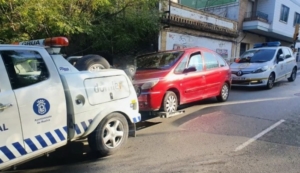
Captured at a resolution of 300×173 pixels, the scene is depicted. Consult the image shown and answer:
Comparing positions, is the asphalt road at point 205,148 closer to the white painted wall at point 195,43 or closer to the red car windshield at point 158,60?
the red car windshield at point 158,60

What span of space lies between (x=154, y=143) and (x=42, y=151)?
1897 millimetres

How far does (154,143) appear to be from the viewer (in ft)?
13.9

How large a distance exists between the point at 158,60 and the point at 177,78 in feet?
2.93

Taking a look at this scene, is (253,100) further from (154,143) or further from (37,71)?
(37,71)

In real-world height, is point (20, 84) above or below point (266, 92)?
above

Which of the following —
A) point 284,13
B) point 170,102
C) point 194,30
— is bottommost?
point 170,102

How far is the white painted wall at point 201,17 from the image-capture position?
12.7 meters

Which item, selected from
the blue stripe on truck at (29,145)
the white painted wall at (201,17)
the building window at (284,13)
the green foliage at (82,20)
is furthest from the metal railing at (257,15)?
the blue stripe on truck at (29,145)

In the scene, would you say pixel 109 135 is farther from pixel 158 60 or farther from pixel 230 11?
pixel 230 11

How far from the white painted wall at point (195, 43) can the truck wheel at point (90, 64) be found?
29.0ft

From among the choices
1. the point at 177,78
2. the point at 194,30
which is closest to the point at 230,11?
the point at 194,30

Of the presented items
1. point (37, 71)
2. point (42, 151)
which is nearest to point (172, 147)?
point (42, 151)

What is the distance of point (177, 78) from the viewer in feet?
18.6

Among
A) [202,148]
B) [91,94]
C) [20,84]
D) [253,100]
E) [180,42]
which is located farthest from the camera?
[180,42]
